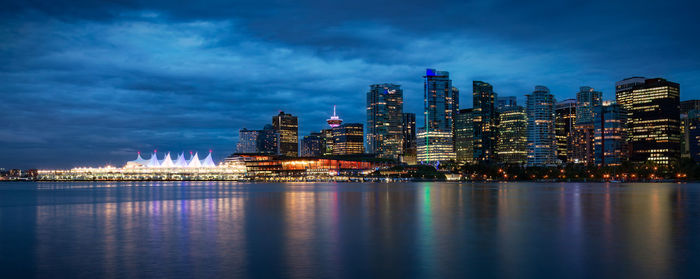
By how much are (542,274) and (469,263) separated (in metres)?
3.20

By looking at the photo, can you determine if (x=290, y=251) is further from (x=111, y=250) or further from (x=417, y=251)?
(x=111, y=250)

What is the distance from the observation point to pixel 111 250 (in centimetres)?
2525

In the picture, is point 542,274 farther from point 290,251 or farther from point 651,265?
point 290,251

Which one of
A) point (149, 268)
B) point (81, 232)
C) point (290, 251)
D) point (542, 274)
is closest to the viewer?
point (542, 274)

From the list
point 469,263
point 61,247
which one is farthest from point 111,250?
point 469,263

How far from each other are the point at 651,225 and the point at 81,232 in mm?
36419

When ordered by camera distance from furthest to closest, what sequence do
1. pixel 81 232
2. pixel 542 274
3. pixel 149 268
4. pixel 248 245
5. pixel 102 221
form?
1. pixel 102 221
2. pixel 81 232
3. pixel 248 245
4. pixel 149 268
5. pixel 542 274

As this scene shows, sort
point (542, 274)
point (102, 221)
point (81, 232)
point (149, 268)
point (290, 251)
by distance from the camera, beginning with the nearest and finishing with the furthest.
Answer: point (542, 274)
point (149, 268)
point (290, 251)
point (81, 232)
point (102, 221)

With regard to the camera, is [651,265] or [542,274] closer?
[542,274]

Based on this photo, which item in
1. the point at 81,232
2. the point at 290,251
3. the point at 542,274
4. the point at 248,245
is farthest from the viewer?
the point at 81,232

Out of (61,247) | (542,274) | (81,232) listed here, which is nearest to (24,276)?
(61,247)

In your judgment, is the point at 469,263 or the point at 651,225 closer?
the point at 469,263

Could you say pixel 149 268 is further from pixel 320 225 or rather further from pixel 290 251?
pixel 320 225

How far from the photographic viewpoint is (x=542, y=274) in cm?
1895
